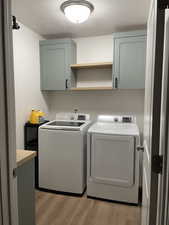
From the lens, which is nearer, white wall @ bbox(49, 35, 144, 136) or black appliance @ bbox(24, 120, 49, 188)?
black appliance @ bbox(24, 120, 49, 188)

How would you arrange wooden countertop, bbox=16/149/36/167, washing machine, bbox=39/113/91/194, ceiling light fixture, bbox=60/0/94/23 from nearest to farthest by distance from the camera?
wooden countertop, bbox=16/149/36/167, ceiling light fixture, bbox=60/0/94/23, washing machine, bbox=39/113/91/194

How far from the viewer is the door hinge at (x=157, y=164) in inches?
32.9

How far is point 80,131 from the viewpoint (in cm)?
234

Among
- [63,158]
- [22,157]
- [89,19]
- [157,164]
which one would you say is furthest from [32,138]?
[157,164]

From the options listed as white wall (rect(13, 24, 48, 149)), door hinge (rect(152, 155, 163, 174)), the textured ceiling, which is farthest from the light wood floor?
the textured ceiling

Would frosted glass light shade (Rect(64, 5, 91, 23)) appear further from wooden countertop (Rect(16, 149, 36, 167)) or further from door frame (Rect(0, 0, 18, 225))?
wooden countertop (Rect(16, 149, 36, 167))

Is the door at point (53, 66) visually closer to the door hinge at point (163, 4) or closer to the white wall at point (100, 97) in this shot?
the white wall at point (100, 97)

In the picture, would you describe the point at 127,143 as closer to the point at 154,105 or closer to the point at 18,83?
the point at 154,105

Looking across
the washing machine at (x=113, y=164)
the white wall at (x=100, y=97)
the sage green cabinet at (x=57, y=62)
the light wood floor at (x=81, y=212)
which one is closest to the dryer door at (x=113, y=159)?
the washing machine at (x=113, y=164)

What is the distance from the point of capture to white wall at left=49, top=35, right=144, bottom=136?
2877 mm

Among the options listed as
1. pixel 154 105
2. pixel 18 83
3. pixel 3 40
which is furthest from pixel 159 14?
pixel 18 83

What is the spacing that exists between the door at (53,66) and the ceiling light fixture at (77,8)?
831 millimetres

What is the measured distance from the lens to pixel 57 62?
282cm

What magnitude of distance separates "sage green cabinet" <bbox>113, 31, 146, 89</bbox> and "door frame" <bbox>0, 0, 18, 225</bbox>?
6.35 feet
